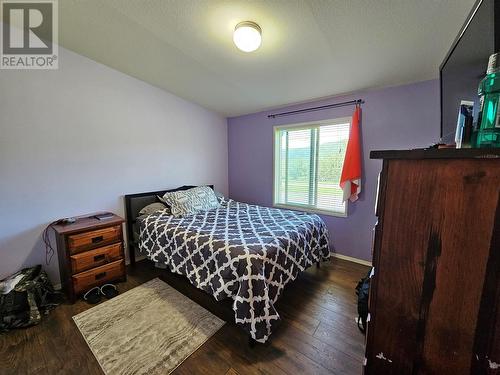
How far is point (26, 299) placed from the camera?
175cm

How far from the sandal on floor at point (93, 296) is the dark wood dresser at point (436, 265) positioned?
7.66 feet

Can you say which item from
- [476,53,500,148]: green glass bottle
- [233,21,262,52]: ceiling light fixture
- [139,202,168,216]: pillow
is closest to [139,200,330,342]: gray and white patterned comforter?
[139,202,168,216]: pillow

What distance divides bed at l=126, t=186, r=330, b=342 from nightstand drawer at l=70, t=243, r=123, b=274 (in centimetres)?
30

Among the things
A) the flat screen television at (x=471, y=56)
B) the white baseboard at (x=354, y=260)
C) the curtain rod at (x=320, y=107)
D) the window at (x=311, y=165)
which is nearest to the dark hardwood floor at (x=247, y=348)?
the white baseboard at (x=354, y=260)

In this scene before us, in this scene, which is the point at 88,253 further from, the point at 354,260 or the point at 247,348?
the point at 354,260

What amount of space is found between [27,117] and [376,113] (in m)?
3.74

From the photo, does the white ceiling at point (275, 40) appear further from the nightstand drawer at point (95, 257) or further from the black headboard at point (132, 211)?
the nightstand drawer at point (95, 257)

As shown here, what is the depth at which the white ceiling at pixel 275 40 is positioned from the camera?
1.48 metres

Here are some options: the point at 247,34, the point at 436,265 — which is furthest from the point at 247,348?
the point at 247,34

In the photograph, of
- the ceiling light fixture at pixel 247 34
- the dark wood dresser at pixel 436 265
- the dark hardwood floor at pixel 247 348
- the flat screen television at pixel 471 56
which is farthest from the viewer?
the ceiling light fixture at pixel 247 34

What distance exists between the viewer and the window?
9.44ft

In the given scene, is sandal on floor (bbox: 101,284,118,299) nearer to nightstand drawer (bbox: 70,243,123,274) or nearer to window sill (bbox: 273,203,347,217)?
nightstand drawer (bbox: 70,243,123,274)

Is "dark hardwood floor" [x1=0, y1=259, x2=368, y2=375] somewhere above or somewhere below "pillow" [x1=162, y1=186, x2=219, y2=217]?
below

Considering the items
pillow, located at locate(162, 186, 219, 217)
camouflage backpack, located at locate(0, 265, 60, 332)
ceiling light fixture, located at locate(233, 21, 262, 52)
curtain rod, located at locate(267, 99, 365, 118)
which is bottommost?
camouflage backpack, located at locate(0, 265, 60, 332)
